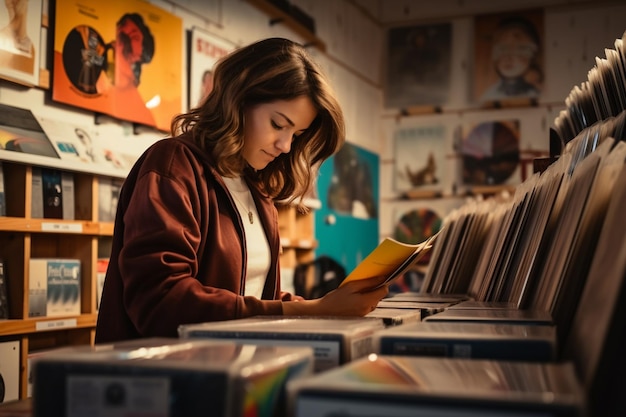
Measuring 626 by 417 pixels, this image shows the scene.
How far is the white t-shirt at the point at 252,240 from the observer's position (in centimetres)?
183

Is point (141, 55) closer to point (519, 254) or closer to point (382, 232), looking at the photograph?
point (519, 254)

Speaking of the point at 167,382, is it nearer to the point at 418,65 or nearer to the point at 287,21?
the point at 287,21

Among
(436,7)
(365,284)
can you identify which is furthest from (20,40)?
(436,7)

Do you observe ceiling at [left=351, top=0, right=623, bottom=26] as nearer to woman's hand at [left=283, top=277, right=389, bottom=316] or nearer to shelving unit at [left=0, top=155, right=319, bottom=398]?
shelving unit at [left=0, top=155, right=319, bottom=398]

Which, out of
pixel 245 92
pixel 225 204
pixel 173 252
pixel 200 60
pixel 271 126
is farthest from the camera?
pixel 200 60

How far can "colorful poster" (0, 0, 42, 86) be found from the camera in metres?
3.07

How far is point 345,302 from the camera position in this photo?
4.66ft

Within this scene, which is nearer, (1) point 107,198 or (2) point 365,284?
(2) point 365,284

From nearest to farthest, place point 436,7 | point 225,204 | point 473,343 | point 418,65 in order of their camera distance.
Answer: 1. point 473,343
2. point 225,204
3. point 436,7
4. point 418,65

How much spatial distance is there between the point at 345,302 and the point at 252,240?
488mm

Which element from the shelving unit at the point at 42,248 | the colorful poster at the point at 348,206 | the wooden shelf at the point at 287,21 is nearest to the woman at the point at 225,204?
the shelving unit at the point at 42,248

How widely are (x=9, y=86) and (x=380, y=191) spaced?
520 cm

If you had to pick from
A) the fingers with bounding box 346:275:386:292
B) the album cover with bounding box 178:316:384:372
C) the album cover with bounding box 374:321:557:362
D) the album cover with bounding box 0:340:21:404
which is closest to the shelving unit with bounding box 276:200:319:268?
the album cover with bounding box 0:340:21:404

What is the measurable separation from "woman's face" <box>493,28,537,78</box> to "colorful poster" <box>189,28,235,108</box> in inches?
149
